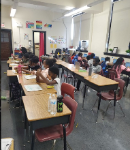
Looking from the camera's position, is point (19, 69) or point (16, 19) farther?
point (16, 19)

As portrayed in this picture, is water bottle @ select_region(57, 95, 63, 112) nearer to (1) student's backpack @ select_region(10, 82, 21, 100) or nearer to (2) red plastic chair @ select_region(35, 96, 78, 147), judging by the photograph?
(2) red plastic chair @ select_region(35, 96, 78, 147)

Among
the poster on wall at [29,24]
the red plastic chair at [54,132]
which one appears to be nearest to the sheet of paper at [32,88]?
the red plastic chair at [54,132]

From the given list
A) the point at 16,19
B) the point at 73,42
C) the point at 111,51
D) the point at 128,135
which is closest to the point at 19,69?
the point at 128,135

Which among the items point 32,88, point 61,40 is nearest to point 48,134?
point 32,88

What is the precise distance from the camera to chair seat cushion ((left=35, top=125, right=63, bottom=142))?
1373 mm

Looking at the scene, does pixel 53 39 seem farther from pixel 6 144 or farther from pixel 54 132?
pixel 6 144

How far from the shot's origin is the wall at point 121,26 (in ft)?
17.3

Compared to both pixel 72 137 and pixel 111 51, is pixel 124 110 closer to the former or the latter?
pixel 72 137

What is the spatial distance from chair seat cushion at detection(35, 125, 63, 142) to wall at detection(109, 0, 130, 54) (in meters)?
5.02

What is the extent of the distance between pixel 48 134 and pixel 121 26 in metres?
5.62

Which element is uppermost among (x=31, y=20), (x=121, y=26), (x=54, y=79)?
(x=31, y=20)

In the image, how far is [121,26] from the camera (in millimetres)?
5547

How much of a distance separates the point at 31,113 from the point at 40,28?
27.7 feet

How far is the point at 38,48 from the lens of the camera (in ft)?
33.5
